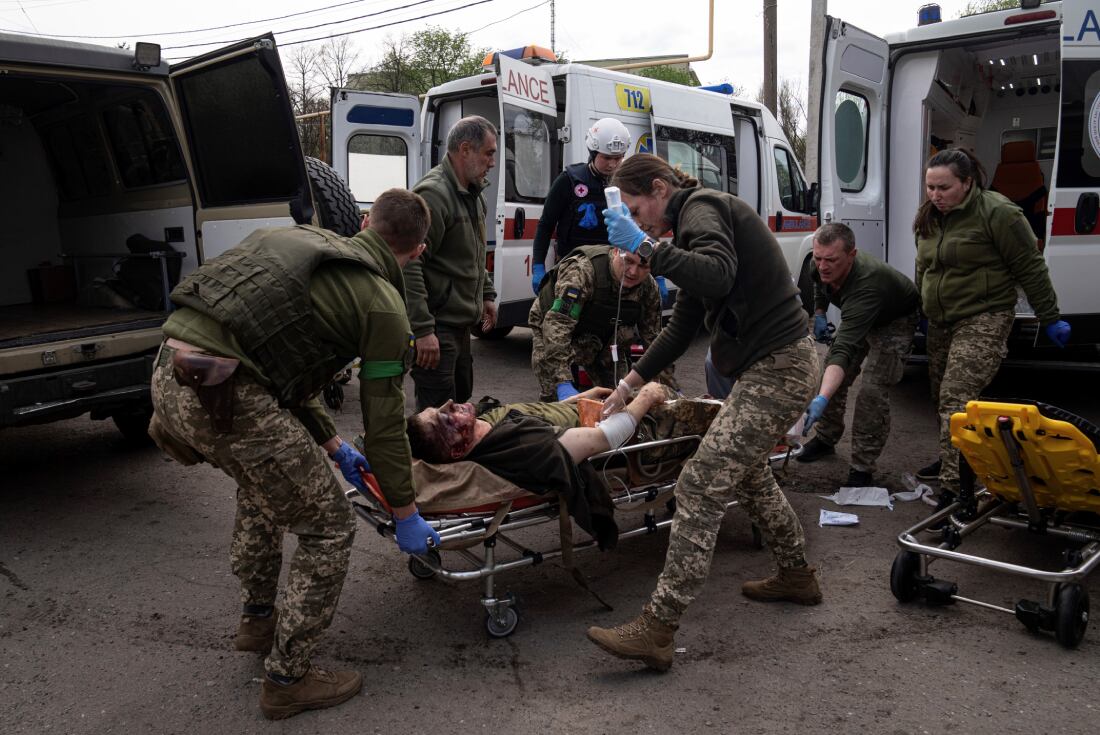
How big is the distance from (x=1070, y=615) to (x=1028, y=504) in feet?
1.82

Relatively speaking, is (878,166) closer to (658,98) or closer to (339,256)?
(658,98)

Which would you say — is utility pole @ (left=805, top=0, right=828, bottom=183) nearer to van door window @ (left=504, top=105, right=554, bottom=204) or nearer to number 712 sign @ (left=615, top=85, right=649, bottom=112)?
number 712 sign @ (left=615, top=85, right=649, bottom=112)

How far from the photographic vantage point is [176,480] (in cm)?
520

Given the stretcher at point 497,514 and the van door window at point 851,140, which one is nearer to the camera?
the stretcher at point 497,514

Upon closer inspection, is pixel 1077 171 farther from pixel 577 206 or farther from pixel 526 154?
pixel 526 154

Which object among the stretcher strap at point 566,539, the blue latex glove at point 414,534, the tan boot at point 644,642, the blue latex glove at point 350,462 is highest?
the blue latex glove at point 350,462

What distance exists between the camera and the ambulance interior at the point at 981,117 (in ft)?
20.8

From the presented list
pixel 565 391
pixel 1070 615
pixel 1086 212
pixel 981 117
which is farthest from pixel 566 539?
pixel 981 117

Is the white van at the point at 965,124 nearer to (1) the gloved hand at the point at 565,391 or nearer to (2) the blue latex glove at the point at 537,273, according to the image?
(2) the blue latex glove at the point at 537,273

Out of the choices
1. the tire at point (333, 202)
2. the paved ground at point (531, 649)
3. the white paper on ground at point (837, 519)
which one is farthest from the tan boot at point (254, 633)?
the tire at point (333, 202)

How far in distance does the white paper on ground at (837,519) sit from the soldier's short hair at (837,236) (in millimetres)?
1479

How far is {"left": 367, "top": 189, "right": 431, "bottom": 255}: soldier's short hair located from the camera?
290cm

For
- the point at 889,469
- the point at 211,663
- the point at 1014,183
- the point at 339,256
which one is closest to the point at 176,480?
the point at 211,663

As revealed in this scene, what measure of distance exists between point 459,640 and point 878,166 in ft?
16.2
